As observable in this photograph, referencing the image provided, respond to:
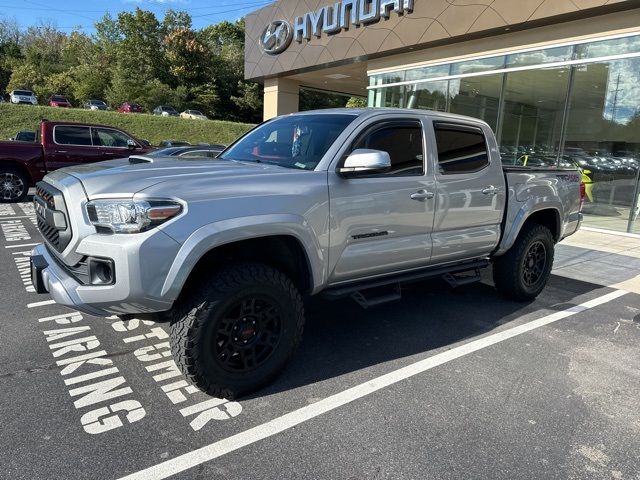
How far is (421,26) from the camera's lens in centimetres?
1235

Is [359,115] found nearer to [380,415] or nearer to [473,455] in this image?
[380,415]

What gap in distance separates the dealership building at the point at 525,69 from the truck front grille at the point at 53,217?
983 centimetres

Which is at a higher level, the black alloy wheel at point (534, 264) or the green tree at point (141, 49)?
the green tree at point (141, 49)

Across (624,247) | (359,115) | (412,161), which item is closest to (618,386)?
(412,161)

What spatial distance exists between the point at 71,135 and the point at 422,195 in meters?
10.1

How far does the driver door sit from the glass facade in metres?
7.09

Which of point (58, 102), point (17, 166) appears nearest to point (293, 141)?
point (17, 166)

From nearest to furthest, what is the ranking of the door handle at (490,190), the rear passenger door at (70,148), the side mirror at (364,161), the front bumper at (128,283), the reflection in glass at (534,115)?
1. the front bumper at (128,283)
2. the side mirror at (364,161)
3. the door handle at (490,190)
4. the reflection in glass at (534,115)
5. the rear passenger door at (70,148)

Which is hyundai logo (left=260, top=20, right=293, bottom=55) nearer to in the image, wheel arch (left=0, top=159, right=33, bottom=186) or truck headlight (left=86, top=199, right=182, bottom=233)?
wheel arch (left=0, top=159, right=33, bottom=186)

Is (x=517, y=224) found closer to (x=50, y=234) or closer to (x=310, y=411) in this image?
(x=310, y=411)

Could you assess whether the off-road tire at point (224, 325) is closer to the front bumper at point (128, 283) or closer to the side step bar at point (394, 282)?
the front bumper at point (128, 283)

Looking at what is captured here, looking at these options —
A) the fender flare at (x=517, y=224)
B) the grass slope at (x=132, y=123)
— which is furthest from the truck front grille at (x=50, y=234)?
the grass slope at (x=132, y=123)

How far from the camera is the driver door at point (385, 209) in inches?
132

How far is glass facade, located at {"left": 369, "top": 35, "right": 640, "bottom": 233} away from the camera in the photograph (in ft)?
31.3
